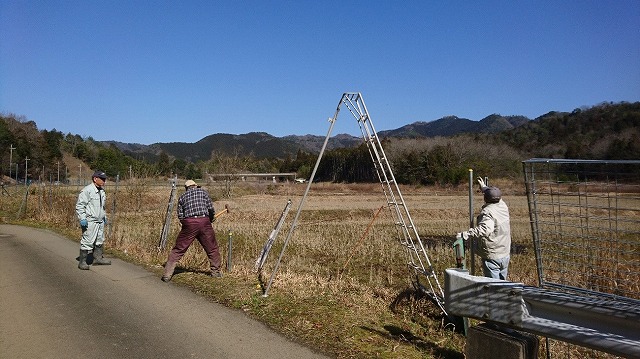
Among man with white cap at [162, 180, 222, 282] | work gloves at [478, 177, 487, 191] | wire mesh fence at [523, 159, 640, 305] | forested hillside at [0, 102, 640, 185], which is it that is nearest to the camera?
wire mesh fence at [523, 159, 640, 305]

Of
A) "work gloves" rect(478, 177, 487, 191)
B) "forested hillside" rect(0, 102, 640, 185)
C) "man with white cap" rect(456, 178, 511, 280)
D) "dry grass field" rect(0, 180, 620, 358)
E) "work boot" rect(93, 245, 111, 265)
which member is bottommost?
"dry grass field" rect(0, 180, 620, 358)

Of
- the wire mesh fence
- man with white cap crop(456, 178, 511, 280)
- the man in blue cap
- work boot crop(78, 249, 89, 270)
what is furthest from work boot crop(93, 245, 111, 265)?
the wire mesh fence

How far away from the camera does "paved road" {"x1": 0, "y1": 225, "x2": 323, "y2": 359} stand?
16.0ft

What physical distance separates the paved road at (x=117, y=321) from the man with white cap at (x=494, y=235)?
2.66 metres

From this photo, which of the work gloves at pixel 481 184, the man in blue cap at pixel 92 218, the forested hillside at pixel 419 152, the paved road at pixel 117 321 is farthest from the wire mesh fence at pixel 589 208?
the forested hillside at pixel 419 152

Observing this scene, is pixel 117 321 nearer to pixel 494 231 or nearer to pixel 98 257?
pixel 98 257

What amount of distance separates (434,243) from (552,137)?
241ft

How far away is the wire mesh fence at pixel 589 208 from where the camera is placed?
10.8 ft

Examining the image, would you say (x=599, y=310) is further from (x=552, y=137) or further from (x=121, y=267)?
(x=552, y=137)

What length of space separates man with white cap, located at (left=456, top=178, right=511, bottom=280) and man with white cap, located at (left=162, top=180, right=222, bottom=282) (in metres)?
4.57

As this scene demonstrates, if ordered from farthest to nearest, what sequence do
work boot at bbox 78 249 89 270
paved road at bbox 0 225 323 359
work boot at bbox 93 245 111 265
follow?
work boot at bbox 93 245 111 265
work boot at bbox 78 249 89 270
paved road at bbox 0 225 323 359

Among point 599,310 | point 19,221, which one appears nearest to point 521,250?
point 599,310

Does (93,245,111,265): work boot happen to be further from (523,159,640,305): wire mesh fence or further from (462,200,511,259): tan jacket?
(523,159,640,305): wire mesh fence

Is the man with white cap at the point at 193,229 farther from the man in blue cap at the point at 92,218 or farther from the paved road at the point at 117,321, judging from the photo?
the man in blue cap at the point at 92,218
